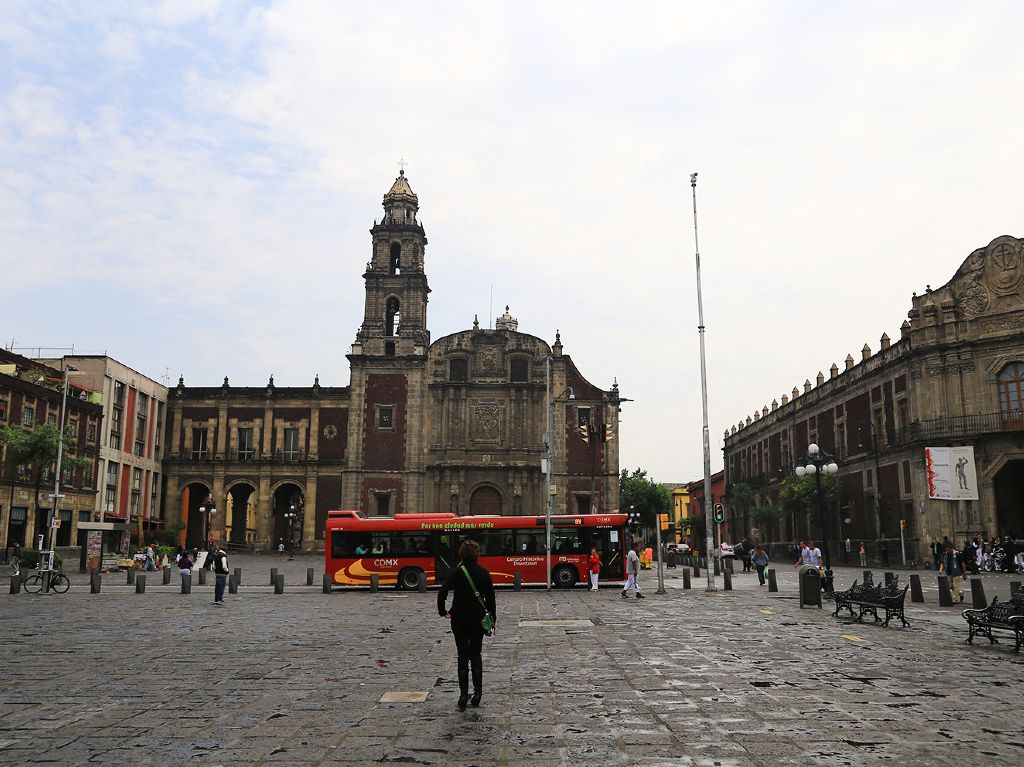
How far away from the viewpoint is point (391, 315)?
6556 centimetres

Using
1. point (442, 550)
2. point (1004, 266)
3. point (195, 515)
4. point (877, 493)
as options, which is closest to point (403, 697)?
point (442, 550)

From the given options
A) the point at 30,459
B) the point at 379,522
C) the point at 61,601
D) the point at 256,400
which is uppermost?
the point at 256,400

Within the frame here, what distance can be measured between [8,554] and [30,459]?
470 cm

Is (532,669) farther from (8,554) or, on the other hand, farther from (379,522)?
(8,554)

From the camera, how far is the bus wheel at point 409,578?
30125 mm

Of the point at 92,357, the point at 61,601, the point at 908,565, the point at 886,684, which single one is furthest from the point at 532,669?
the point at 92,357

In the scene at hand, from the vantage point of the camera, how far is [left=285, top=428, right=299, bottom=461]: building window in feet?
220

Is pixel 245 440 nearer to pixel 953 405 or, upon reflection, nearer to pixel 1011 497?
pixel 953 405

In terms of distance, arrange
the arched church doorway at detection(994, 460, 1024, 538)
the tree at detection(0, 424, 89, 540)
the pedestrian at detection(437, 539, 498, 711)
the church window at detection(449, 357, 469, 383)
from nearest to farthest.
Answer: the pedestrian at detection(437, 539, 498, 711) < the tree at detection(0, 424, 89, 540) < the arched church doorway at detection(994, 460, 1024, 538) < the church window at detection(449, 357, 469, 383)

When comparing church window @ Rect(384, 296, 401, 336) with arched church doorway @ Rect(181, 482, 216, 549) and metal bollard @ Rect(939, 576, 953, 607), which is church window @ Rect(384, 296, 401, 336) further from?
metal bollard @ Rect(939, 576, 953, 607)

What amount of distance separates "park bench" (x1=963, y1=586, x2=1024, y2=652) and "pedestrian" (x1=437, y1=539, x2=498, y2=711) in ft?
27.9

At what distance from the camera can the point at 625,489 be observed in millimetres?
109812

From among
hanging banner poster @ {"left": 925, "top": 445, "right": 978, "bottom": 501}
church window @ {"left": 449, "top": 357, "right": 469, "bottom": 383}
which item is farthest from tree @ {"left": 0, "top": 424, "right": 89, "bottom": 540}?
hanging banner poster @ {"left": 925, "top": 445, "right": 978, "bottom": 501}

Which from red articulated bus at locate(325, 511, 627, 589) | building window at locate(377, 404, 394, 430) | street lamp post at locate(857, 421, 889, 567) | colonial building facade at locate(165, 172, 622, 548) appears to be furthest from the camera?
building window at locate(377, 404, 394, 430)
